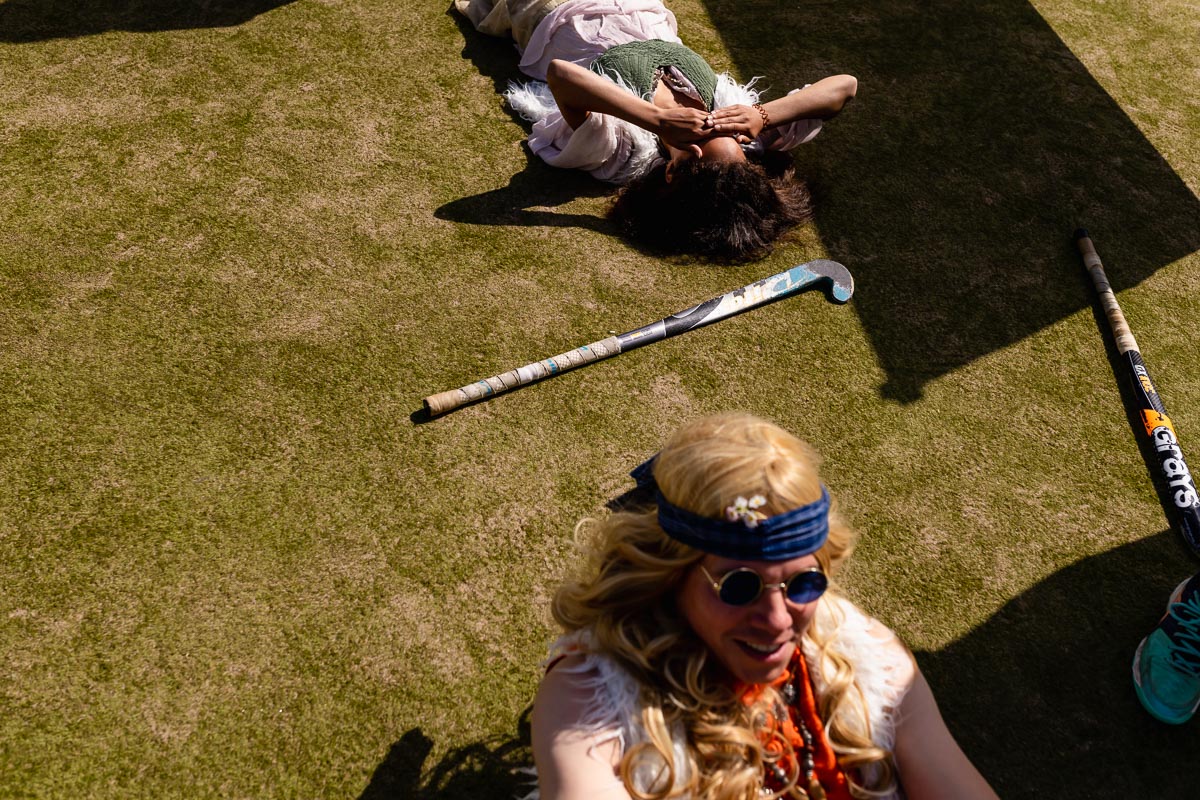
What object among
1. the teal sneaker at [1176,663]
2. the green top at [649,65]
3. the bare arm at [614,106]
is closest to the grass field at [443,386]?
the teal sneaker at [1176,663]

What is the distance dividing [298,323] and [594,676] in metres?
2.46

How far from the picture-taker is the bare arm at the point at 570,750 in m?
2.05

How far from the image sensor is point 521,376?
3.88m

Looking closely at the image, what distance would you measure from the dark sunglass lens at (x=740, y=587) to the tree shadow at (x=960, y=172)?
92.9 inches

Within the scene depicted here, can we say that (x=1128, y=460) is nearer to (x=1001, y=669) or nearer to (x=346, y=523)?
(x=1001, y=669)

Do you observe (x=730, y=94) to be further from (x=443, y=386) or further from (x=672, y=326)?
(x=443, y=386)

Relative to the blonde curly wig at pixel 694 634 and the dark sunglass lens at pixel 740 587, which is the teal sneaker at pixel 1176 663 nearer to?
A: the blonde curly wig at pixel 694 634

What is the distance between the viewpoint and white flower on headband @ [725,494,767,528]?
194 cm

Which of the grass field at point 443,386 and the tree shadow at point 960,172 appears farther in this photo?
the tree shadow at point 960,172

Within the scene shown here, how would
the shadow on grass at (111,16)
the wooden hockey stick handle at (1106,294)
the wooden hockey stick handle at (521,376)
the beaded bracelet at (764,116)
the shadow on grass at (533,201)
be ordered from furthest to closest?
the shadow on grass at (111,16) < the beaded bracelet at (764,116) < the shadow on grass at (533,201) < the wooden hockey stick handle at (1106,294) < the wooden hockey stick handle at (521,376)

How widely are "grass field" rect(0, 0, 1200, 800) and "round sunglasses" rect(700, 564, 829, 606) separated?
4.09ft

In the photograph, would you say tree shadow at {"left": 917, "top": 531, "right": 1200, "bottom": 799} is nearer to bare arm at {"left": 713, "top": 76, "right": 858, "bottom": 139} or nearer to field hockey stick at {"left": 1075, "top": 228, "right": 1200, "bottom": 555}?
field hockey stick at {"left": 1075, "top": 228, "right": 1200, "bottom": 555}

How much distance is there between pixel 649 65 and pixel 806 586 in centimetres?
388

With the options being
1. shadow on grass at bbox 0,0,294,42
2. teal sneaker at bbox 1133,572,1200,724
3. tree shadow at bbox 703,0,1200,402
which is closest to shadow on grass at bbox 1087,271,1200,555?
tree shadow at bbox 703,0,1200,402
